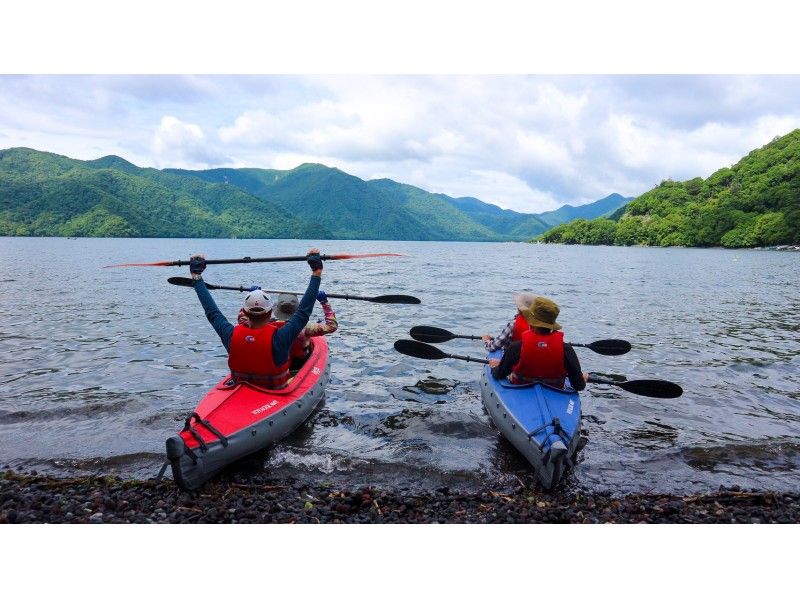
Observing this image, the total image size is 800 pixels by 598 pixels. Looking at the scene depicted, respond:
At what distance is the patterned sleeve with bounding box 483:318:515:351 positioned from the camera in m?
9.75

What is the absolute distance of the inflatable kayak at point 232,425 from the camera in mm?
6512

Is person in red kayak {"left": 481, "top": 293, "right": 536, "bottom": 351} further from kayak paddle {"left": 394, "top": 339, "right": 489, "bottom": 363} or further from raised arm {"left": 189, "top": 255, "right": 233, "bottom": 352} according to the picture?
raised arm {"left": 189, "top": 255, "right": 233, "bottom": 352}

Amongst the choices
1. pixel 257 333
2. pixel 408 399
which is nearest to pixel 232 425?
pixel 257 333

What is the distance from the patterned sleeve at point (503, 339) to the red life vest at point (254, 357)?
4214mm

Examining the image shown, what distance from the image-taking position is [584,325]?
20.7 metres

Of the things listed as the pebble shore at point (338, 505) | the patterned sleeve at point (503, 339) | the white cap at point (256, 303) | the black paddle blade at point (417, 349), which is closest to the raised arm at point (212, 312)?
the white cap at point (256, 303)

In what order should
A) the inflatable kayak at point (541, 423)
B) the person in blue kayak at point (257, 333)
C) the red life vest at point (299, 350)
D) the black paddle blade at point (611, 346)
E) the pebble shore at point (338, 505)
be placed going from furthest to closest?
the black paddle blade at point (611, 346)
the red life vest at point (299, 350)
the person in blue kayak at point (257, 333)
the inflatable kayak at point (541, 423)
the pebble shore at point (338, 505)

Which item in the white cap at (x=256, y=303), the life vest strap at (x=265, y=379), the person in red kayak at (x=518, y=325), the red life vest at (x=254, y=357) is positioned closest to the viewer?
the white cap at (x=256, y=303)

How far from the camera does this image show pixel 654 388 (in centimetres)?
929

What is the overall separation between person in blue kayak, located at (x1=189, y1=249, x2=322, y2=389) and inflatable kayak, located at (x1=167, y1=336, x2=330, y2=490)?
30 cm

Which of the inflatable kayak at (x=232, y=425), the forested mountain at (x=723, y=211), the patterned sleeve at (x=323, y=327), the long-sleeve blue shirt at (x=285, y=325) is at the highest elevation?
the forested mountain at (x=723, y=211)

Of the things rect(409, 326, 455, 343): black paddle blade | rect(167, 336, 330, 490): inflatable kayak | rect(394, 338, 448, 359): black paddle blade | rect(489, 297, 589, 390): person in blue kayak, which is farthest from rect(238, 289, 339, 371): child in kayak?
rect(489, 297, 589, 390): person in blue kayak

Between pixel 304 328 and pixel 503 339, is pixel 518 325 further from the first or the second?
pixel 304 328

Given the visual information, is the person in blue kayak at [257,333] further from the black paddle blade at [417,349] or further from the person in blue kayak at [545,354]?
the person in blue kayak at [545,354]
